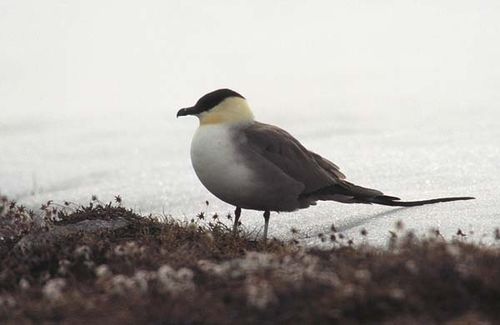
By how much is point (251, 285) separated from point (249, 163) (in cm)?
263

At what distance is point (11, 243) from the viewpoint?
25.3 ft

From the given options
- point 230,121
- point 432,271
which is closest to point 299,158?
point 230,121

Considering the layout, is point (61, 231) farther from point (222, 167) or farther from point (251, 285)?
point (251, 285)

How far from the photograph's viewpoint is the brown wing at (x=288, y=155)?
7.58m

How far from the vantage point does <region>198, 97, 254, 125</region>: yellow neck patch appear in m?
7.72

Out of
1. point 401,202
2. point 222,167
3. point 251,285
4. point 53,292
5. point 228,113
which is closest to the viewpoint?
point 251,285

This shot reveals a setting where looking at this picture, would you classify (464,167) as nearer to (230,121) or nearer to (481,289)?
(230,121)

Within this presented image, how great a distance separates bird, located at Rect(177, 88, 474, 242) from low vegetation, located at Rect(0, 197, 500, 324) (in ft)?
3.21

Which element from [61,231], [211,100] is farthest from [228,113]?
[61,231]

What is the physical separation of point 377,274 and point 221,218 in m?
4.35

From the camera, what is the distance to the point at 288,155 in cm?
777

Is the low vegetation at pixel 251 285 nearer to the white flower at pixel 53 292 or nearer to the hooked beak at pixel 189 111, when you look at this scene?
the white flower at pixel 53 292

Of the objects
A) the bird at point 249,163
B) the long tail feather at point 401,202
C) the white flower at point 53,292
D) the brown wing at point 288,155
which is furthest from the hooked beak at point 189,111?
the white flower at point 53,292

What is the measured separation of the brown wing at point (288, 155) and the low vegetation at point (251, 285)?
1.25 meters
